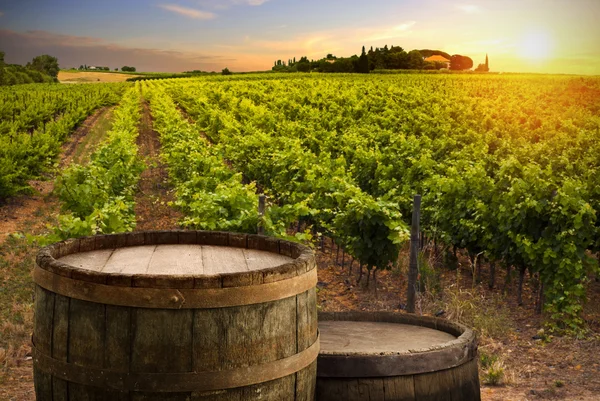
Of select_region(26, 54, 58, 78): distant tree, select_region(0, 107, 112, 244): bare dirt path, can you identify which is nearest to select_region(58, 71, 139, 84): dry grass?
select_region(26, 54, 58, 78): distant tree

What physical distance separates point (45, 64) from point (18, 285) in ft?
423

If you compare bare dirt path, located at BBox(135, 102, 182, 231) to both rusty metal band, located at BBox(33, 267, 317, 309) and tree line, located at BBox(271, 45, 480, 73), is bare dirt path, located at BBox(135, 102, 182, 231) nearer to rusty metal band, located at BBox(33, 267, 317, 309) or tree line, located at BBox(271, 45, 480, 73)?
rusty metal band, located at BBox(33, 267, 317, 309)

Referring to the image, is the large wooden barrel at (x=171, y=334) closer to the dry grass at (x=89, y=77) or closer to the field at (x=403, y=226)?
the field at (x=403, y=226)

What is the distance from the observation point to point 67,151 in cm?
2488

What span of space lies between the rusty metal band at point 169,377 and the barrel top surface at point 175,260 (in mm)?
459

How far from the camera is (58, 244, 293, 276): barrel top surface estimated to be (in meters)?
3.16

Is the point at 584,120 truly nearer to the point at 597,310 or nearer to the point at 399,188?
the point at 399,188

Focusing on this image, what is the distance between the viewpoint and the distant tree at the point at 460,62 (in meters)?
124

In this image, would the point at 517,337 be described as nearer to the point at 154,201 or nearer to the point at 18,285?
the point at 18,285

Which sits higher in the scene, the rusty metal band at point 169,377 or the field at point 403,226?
the rusty metal band at point 169,377

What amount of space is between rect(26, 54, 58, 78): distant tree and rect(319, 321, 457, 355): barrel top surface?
131 metres

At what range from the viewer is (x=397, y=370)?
130 inches

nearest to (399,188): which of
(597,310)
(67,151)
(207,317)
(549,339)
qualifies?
(597,310)

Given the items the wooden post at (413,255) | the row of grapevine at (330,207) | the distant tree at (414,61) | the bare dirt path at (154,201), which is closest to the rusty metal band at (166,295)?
the wooden post at (413,255)
